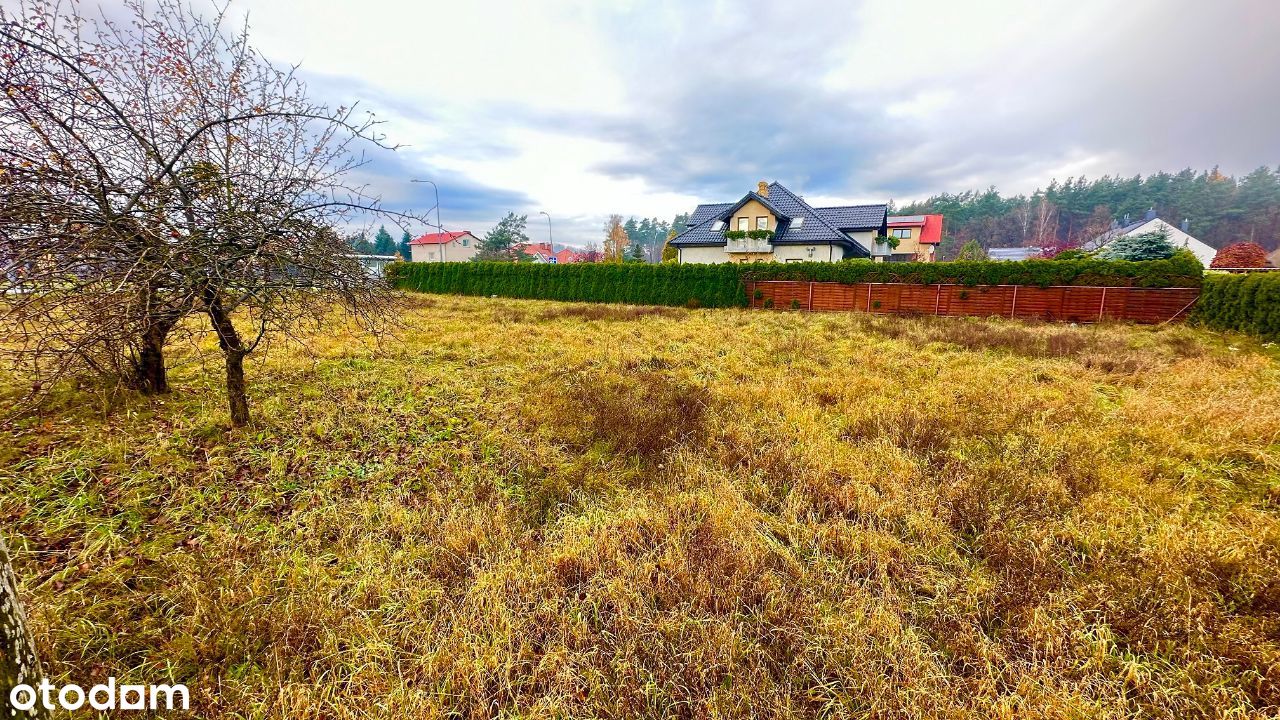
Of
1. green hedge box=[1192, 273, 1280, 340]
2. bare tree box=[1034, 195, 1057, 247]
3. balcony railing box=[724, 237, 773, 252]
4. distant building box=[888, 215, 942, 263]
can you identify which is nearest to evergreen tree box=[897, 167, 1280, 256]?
bare tree box=[1034, 195, 1057, 247]

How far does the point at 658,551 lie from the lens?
118 inches

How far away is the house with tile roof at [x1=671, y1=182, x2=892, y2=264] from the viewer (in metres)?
26.7

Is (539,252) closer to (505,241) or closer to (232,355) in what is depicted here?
(505,241)

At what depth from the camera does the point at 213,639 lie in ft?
7.32

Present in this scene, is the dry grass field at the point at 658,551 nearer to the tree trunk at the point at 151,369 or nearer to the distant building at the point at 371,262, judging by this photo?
the tree trunk at the point at 151,369

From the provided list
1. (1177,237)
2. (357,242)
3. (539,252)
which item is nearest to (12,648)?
(357,242)

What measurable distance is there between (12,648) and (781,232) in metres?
29.7

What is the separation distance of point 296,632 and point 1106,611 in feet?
14.3

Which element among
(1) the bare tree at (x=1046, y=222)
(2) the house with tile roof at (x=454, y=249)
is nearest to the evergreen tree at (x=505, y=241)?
(2) the house with tile roof at (x=454, y=249)

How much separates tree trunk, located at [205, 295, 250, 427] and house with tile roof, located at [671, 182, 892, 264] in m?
23.1

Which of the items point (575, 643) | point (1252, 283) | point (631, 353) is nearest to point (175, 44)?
point (575, 643)

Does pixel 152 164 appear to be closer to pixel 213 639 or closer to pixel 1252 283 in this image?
pixel 213 639

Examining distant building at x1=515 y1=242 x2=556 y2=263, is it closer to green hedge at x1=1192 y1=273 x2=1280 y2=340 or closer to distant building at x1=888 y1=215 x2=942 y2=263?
distant building at x1=888 y1=215 x2=942 y2=263

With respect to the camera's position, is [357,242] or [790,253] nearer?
[357,242]
